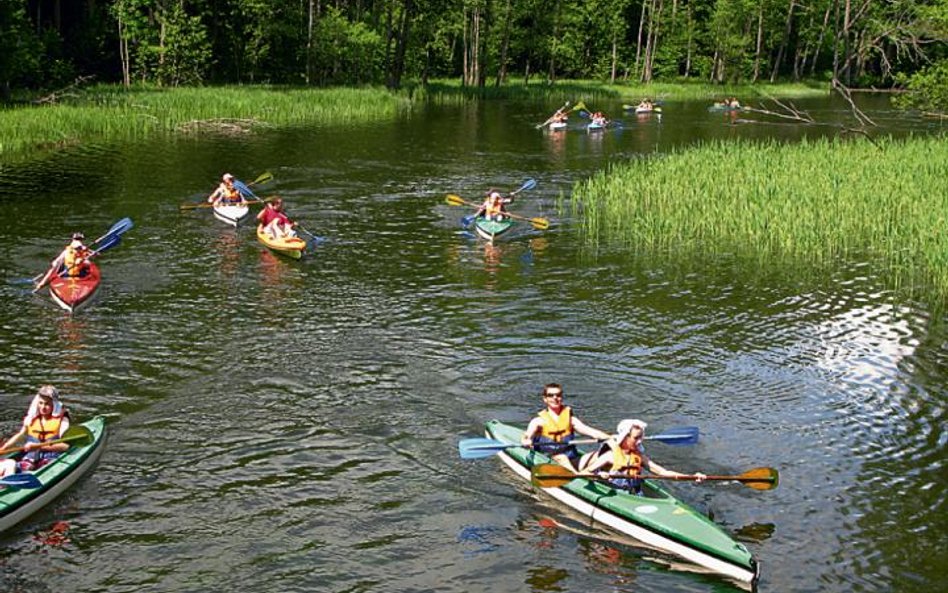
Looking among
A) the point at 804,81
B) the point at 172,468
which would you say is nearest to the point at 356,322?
the point at 172,468

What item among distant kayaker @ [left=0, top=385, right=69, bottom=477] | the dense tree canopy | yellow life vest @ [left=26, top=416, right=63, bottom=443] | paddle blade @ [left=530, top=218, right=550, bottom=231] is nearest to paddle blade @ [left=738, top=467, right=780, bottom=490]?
distant kayaker @ [left=0, top=385, right=69, bottom=477]

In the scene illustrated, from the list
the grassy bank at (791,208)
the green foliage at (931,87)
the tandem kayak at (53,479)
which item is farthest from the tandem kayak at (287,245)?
the green foliage at (931,87)

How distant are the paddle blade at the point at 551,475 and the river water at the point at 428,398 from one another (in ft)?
1.68

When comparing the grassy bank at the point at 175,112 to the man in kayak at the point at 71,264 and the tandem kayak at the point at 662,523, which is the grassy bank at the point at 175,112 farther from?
the tandem kayak at the point at 662,523

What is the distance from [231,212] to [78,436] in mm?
15316

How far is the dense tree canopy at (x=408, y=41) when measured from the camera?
57.7 m

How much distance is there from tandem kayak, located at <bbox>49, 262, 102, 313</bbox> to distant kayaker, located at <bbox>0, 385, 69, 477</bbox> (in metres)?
7.00

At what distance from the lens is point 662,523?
11500 millimetres

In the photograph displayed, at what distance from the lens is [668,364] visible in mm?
17781

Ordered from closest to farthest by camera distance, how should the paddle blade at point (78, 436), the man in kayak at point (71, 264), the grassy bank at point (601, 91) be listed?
1. the paddle blade at point (78, 436)
2. the man in kayak at point (71, 264)
3. the grassy bank at point (601, 91)

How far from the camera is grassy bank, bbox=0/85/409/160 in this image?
128 feet

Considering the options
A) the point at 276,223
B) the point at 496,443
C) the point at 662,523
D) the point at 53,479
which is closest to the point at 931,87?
the point at 276,223

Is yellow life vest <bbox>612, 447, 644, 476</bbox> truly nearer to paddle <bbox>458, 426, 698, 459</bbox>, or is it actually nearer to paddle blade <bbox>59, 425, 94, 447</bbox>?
paddle <bbox>458, 426, 698, 459</bbox>

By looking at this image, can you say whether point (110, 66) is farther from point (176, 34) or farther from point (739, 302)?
point (739, 302)
